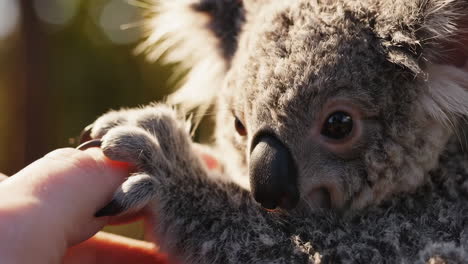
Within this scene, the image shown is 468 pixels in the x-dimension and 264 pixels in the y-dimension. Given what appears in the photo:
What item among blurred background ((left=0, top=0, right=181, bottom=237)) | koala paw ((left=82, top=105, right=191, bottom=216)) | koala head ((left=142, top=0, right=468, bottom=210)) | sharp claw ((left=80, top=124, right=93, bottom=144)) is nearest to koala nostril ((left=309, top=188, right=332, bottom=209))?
koala head ((left=142, top=0, right=468, bottom=210))

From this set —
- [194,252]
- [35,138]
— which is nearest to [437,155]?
[194,252]

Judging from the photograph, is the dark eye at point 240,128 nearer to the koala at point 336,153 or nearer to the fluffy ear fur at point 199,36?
the koala at point 336,153

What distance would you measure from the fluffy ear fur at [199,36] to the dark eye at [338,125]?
88 centimetres

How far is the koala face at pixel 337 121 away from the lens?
1665mm

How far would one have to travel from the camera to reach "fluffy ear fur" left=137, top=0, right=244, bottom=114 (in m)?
2.50

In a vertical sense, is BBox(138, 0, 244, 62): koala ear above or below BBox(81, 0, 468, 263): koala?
above

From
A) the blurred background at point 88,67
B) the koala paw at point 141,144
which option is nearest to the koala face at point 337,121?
the koala paw at point 141,144

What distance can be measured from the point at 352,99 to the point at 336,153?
0.58 feet

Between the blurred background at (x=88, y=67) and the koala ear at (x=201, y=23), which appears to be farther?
the blurred background at (x=88, y=67)

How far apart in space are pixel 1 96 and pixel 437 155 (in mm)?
12971

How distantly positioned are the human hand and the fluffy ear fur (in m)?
0.92

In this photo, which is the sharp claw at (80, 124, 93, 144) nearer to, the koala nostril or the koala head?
the koala head

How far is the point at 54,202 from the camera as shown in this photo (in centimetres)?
153

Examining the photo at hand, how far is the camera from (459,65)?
1.81 m
